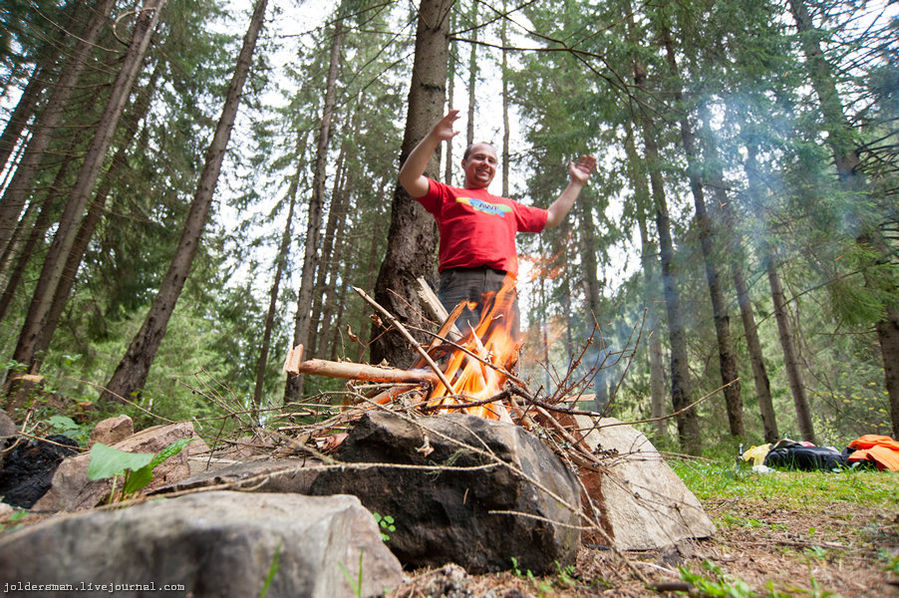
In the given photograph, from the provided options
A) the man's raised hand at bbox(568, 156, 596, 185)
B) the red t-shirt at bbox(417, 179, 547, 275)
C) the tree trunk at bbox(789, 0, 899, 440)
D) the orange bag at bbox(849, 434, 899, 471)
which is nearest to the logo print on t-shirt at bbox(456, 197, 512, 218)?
the red t-shirt at bbox(417, 179, 547, 275)

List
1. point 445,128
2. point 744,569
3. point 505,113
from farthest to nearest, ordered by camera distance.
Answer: point 505,113, point 445,128, point 744,569

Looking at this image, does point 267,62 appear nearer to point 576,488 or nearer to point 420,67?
point 420,67

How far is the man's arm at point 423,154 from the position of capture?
10.2 feet

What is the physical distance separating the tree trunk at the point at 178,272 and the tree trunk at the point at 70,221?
1527mm

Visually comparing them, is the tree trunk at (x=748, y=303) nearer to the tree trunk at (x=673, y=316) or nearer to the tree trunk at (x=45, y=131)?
the tree trunk at (x=673, y=316)

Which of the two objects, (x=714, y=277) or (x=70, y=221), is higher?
(x=714, y=277)

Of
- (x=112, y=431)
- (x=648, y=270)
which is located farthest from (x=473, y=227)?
(x=648, y=270)

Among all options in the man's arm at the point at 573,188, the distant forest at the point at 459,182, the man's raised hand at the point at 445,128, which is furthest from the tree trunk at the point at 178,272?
the man's arm at the point at 573,188

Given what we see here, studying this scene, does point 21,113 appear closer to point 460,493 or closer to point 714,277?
point 460,493

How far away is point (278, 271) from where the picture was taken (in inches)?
608

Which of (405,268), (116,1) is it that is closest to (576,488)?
(405,268)

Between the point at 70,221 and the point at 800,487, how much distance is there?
11.3m

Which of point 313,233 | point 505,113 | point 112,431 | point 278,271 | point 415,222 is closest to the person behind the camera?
point 112,431

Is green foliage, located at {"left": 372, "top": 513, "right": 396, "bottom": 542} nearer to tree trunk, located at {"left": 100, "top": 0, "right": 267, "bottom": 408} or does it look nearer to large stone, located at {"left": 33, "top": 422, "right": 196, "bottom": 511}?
large stone, located at {"left": 33, "top": 422, "right": 196, "bottom": 511}
